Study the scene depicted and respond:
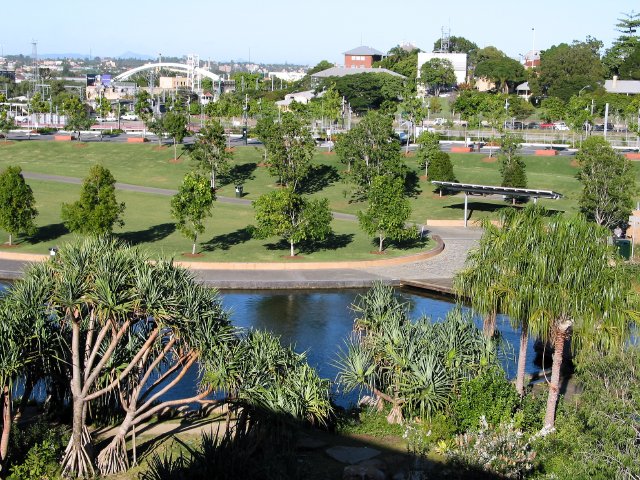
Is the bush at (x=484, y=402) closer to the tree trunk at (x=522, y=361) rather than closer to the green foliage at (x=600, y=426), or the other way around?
the green foliage at (x=600, y=426)

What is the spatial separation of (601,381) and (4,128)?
8591 centimetres

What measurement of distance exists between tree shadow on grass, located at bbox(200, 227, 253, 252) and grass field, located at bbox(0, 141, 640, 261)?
6 cm

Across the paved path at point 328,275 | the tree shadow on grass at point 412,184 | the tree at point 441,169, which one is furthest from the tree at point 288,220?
the tree at point 441,169

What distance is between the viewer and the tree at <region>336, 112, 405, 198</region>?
2800 inches

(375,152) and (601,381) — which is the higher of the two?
(375,152)

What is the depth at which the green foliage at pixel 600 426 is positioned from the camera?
19.5 meters

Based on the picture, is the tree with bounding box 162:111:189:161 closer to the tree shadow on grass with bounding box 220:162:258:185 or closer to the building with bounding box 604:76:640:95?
the tree shadow on grass with bounding box 220:162:258:185

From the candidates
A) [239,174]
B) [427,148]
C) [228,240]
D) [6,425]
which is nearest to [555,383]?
[6,425]

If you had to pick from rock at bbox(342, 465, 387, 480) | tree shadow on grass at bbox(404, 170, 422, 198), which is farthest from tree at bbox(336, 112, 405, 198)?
rock at bbox(342, 465, 387, 480)

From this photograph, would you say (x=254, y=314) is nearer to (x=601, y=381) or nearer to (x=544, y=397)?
(x=544, y=397)

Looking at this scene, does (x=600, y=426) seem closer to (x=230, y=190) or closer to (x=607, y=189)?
(x=607, y=189)

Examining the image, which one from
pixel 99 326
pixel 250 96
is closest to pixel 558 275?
pixel 99 326

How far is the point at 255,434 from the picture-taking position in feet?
76.6

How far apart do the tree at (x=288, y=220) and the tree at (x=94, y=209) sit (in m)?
8.66
